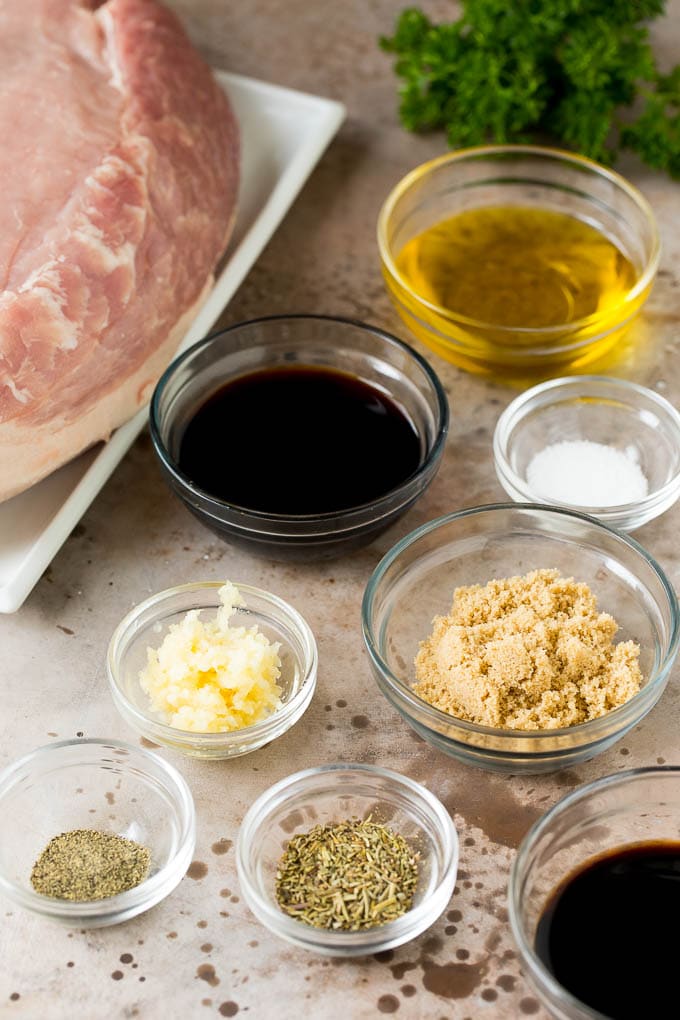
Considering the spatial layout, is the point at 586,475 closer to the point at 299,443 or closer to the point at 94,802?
the point at 299,443

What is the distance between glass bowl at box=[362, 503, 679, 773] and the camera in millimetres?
1688

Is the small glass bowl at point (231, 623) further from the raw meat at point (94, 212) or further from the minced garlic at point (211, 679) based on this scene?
the raw meat at point (94, 212)

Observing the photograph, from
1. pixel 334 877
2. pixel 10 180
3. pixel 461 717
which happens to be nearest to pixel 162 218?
pixel 10 180

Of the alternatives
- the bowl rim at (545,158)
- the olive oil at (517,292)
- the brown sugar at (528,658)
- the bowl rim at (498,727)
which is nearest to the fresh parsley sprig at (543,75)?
the bowl rim at (545,158)

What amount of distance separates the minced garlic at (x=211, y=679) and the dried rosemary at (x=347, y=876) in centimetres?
→ 19

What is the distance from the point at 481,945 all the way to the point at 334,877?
20 cm

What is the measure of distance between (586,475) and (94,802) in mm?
927

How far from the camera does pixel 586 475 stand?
204 centimetres

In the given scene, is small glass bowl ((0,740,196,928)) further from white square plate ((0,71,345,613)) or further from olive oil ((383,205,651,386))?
olive oil ((383,205,651,386))

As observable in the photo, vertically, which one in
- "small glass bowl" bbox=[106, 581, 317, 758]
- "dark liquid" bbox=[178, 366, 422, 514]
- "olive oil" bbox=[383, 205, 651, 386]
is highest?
"olive oil" bbox=[383, 205, 651, 386]

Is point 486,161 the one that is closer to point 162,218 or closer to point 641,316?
point 641,316

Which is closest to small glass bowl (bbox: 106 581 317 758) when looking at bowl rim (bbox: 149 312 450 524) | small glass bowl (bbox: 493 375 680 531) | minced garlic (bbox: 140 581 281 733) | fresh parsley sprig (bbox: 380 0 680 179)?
minced garlic (bbox: 140 581 281 733)

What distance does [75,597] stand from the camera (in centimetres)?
198

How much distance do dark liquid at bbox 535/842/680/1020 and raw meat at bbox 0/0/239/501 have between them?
40.1 inches
